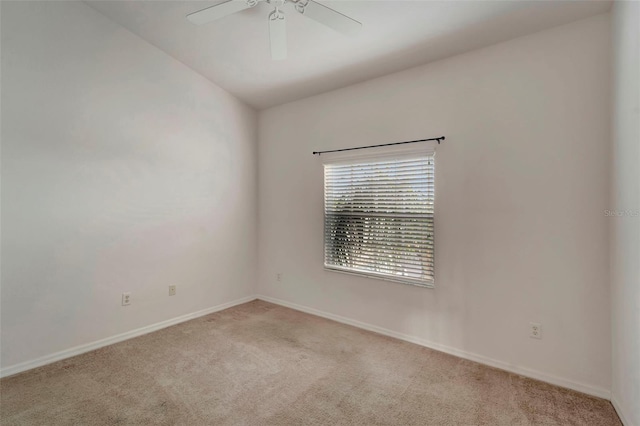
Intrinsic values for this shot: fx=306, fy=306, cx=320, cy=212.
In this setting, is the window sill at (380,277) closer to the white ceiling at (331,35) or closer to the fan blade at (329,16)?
the white ceiling at (331,35)

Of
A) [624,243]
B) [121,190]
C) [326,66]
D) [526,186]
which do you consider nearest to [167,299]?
[121,190]

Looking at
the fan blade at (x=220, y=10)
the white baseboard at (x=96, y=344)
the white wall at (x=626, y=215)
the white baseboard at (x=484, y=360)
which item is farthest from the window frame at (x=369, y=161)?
the fan blade at (x=220, y=10)

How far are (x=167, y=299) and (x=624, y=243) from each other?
12.9 feet

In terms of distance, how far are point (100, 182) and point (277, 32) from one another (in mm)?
2149

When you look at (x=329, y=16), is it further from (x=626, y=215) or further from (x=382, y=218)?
(x=626, y=215)

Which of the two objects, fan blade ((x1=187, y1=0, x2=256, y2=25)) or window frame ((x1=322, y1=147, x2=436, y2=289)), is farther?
window frame ((x1=322, y1=147, x2=436, y2=289))

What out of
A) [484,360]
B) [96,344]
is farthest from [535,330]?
[96,344]

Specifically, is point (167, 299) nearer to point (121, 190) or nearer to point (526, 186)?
point (121, 190)

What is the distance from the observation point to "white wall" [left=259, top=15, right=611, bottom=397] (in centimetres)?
216

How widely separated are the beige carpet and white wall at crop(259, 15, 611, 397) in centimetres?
27

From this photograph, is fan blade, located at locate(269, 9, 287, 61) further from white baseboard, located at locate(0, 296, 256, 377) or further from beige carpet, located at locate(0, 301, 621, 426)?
white baseboard, located at locate(0, 296, 256, 377)

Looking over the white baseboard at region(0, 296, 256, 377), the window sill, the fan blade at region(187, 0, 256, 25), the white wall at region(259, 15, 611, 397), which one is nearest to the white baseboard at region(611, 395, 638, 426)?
the white wall at region(259, 15, 611, 397)

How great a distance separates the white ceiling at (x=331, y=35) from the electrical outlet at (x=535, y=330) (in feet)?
7.37

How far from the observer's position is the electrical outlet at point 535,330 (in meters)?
2.32
